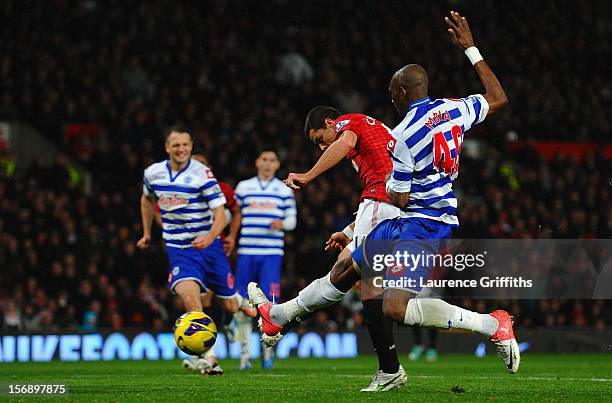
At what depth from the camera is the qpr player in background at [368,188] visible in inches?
300

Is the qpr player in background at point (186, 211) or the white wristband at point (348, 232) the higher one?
the qpr player in background at point (186, 211)

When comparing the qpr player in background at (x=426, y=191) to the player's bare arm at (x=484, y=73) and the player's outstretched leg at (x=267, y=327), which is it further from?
the player's outstretched leg at (x=267, y=327)

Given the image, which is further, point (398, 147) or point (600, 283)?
point (600, 283)

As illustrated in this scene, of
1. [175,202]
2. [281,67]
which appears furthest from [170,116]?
[175,202]

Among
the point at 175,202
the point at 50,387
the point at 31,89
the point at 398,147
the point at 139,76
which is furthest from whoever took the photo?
the point at 139,76

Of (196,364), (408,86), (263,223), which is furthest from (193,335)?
(263,223)

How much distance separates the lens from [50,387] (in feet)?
25.5

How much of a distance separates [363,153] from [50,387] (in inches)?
108

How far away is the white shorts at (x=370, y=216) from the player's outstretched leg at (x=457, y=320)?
71cm

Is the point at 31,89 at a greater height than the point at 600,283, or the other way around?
the point at 31,89

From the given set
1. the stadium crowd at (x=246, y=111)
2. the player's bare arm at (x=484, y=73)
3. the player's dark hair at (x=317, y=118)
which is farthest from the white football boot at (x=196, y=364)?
the stadium crowd at (x=246, y=111)

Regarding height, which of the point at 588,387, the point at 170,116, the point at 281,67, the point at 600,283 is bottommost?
the point at 588,387

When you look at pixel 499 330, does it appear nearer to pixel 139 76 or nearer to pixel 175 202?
pixel 175 202

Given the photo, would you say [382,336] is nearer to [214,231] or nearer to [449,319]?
[449,319]
